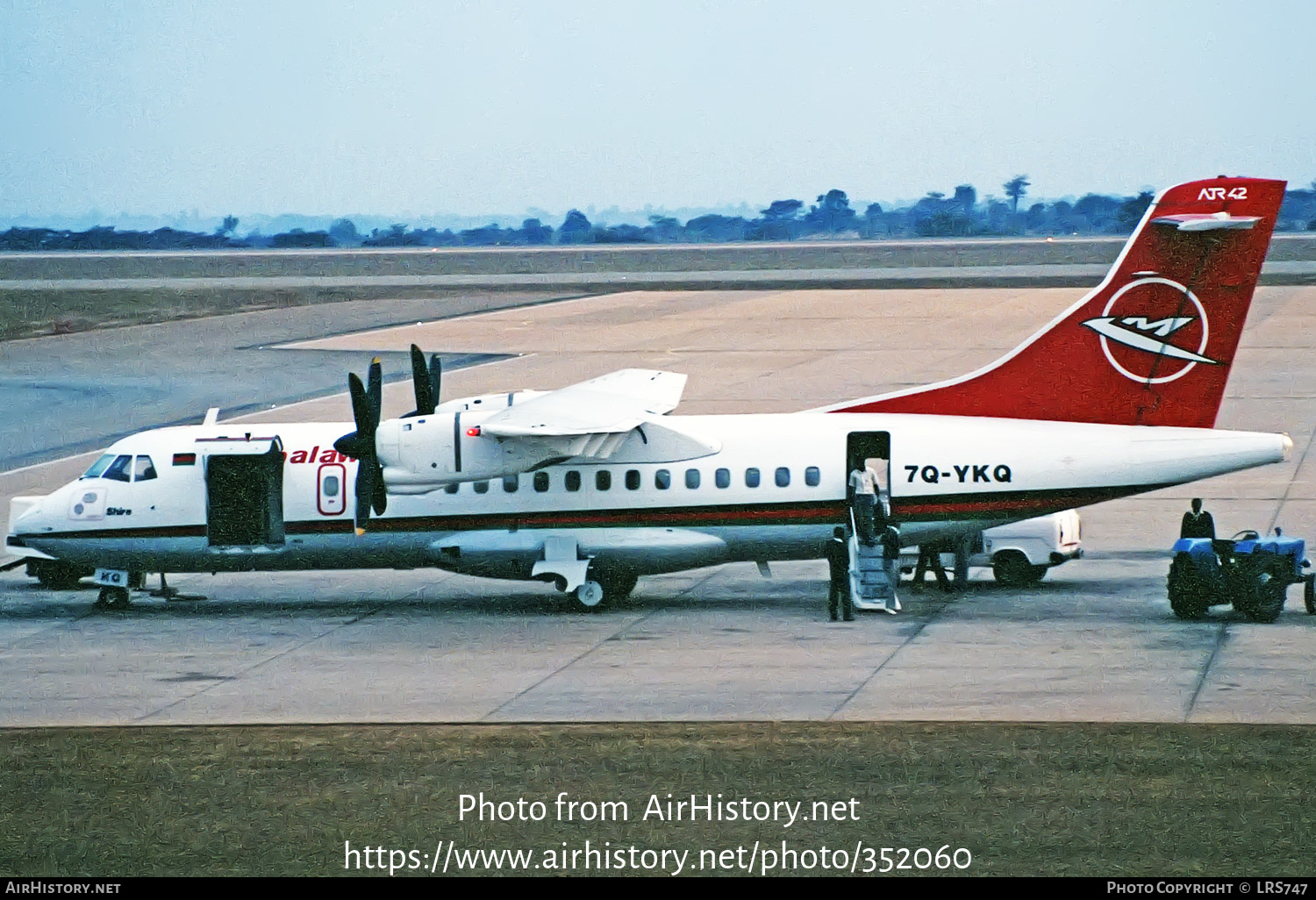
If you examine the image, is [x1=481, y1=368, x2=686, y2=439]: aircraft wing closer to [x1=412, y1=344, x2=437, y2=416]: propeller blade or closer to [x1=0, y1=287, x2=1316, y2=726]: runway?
[x1=412, y1=344, x2=437, y2=416]: propeller blade

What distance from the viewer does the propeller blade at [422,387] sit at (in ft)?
87.1

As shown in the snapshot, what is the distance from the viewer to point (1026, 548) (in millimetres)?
28547

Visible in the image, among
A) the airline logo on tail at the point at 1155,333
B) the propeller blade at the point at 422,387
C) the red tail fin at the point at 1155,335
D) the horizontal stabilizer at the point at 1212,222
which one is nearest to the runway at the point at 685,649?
the red tail fin at the point at 1155,335

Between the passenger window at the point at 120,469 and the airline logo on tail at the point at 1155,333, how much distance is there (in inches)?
603

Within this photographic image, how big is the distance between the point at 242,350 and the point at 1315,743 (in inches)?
2219

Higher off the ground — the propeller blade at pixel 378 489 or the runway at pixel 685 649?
the propeller blade at pixel 378 489

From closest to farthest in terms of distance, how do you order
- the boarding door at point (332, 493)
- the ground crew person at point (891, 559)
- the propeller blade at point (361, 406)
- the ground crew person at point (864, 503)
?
the propeller blade at point (361, 406) < the ground crew person at point (891, 559) < the ground crew person at point (864, 503) < the boarding door at point (332, 493)

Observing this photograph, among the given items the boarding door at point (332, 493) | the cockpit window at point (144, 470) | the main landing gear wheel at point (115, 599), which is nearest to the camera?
the boarding door at point (332, 493)

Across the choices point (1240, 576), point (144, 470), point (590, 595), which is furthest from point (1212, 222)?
point (144, 470)

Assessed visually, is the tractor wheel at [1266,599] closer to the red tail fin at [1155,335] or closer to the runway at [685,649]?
the runway at [685,649]

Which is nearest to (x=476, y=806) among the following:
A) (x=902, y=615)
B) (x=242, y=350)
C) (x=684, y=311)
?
(x=902, y=615)

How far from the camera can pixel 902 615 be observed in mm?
26297
